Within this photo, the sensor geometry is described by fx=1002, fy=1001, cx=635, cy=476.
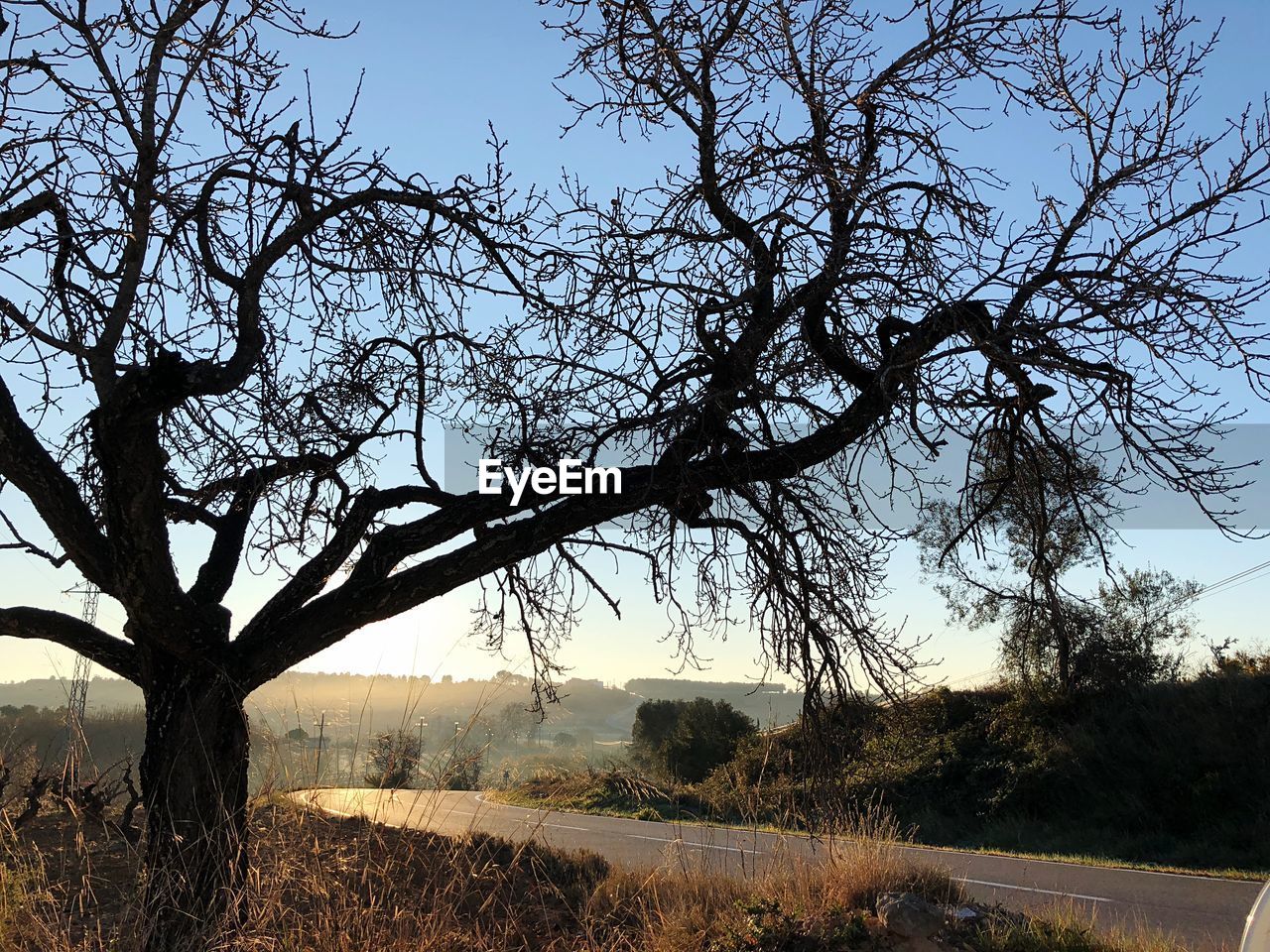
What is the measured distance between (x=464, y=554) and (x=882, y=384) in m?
2.75

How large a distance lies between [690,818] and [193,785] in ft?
36.9

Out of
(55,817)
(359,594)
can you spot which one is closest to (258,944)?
(359,594)

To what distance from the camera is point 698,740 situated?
1080 inches

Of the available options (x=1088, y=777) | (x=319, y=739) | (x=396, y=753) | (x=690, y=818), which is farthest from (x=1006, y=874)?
(x=319, y=739)

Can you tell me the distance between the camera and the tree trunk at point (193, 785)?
18.1 ft

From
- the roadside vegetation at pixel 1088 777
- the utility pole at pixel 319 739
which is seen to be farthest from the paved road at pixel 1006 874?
the roadside vegetation at pixel 1088 777

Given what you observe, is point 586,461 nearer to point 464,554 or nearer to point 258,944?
point 464,554

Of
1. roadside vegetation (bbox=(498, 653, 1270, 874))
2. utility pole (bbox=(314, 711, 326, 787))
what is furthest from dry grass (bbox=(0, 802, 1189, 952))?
roadside vegetation (bbox=(498, 653, 1270, 874))

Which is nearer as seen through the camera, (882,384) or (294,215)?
(882,384)

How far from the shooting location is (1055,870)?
1243cm

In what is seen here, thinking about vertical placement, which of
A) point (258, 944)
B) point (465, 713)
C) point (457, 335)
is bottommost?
point (258, 944)

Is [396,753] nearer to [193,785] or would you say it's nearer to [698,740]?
[193,785]

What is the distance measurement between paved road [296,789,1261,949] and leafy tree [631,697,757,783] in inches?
448

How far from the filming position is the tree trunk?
5.51 metres
